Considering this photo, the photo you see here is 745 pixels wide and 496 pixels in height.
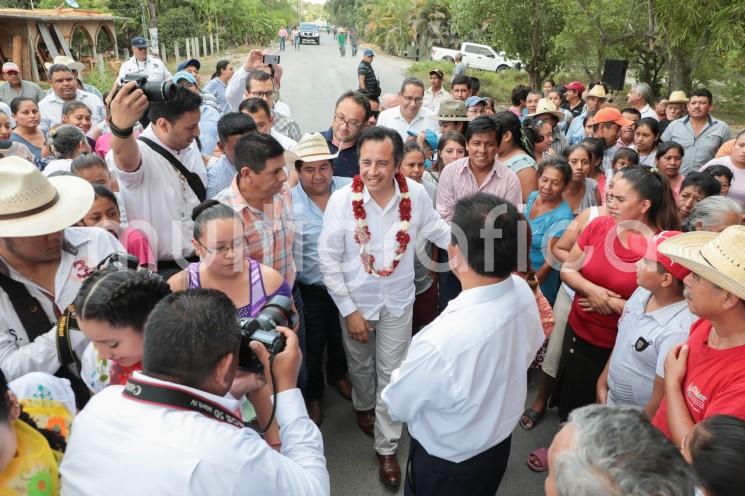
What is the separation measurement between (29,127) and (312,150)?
396 centimetres

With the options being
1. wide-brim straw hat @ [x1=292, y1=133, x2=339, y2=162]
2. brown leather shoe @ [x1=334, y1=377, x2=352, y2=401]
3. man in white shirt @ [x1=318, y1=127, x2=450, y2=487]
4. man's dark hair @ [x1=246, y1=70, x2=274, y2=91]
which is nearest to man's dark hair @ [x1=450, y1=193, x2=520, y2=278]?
man in white shirt @ [x1=318, y1=127, x2=450, y2=487]

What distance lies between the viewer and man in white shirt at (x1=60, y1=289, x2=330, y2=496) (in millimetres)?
1225

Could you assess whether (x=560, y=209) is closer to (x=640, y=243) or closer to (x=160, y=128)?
(x=640, y=243)

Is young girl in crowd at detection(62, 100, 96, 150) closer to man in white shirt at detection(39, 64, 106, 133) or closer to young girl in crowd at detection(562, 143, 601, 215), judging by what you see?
man in white shirt at detection(39, 64, 106, 133)

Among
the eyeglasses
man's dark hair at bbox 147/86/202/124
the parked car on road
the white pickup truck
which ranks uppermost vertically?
the parked car on road

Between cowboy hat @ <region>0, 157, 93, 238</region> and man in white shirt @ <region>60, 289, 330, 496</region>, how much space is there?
1015mm

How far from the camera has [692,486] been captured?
3.83 ft

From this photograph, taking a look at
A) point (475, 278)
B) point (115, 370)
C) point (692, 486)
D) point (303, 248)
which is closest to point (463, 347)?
point (475, 278)

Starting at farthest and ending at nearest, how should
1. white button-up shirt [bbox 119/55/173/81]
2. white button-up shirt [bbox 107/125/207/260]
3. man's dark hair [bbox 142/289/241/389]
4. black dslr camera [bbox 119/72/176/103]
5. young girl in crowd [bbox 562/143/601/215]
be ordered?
white button-up shirt [bbox 119/55/173/81]
young girl in crowd [bbox 562/143/601/215]
white button-up shirt [bbox 107/125/207/260]
black dslr camera [bbox 119/72/176/103]
man's dark hair [bbox 142/289/241/389]

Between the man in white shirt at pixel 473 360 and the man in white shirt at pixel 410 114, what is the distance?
13.2 ft

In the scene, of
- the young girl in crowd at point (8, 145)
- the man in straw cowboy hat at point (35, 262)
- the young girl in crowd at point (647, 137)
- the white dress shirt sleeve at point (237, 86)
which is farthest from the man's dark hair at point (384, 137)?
the young girl in crowd at point (647, 137)

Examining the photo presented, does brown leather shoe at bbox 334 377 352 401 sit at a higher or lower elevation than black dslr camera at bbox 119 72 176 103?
lower

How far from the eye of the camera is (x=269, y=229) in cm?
304

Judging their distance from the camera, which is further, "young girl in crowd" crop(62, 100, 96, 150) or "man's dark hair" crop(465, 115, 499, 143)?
"young girl in crowd" crop(62, 100, 96, 150)
